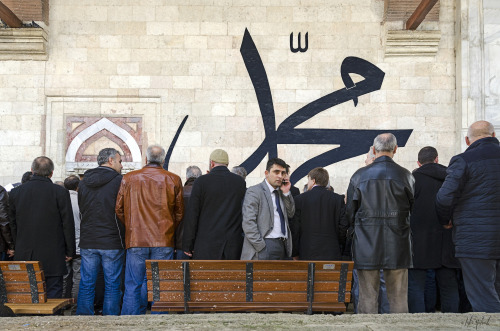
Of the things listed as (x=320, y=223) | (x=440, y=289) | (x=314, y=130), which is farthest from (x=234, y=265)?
(x=314, y=130)

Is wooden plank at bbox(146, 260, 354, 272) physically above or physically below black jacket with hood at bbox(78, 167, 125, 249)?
below

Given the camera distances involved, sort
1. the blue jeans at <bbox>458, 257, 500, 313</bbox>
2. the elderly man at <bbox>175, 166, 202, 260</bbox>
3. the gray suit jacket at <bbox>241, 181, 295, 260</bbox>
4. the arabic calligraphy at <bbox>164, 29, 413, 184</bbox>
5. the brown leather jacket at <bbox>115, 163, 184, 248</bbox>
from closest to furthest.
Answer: the blue jeans at <bbox>458, 257, 500, 313</bbox>
the gray suit jacket at <bbox>241, 181, 295, 260</bbox>
the brown leather jacket at <bbox>115, 163, 184, 248</bbox>
the elderly man at <bbox>175, 166, 202, 260</bbox>
the arabic calligraphy at <bbox>164, 29, 413, 184</bbox>

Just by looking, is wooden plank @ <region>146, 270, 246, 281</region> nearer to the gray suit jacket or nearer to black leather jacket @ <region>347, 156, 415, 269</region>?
the gray suit jacket

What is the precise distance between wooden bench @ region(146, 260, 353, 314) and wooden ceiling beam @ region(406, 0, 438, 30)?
5467 millimetres

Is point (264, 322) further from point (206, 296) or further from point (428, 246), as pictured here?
point (428, 246)

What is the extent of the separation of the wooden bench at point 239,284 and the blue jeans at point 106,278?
3.17ft

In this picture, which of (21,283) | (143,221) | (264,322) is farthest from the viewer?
(143,221)

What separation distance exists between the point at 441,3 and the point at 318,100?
8.39 ft

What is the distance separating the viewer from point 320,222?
216 inches

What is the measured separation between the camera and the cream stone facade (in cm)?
994

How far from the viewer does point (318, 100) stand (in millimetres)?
10070

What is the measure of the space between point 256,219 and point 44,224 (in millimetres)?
1973

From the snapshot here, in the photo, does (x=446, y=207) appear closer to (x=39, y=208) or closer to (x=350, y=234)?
(x=350, y=234)

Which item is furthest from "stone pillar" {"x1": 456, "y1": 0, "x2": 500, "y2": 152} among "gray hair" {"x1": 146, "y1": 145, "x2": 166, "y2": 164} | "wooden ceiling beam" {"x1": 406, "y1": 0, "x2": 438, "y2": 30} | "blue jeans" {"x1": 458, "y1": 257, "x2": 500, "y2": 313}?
"gray hair" {"x1": 146, "y1": 145, "x2": 166, "y2": 164}
